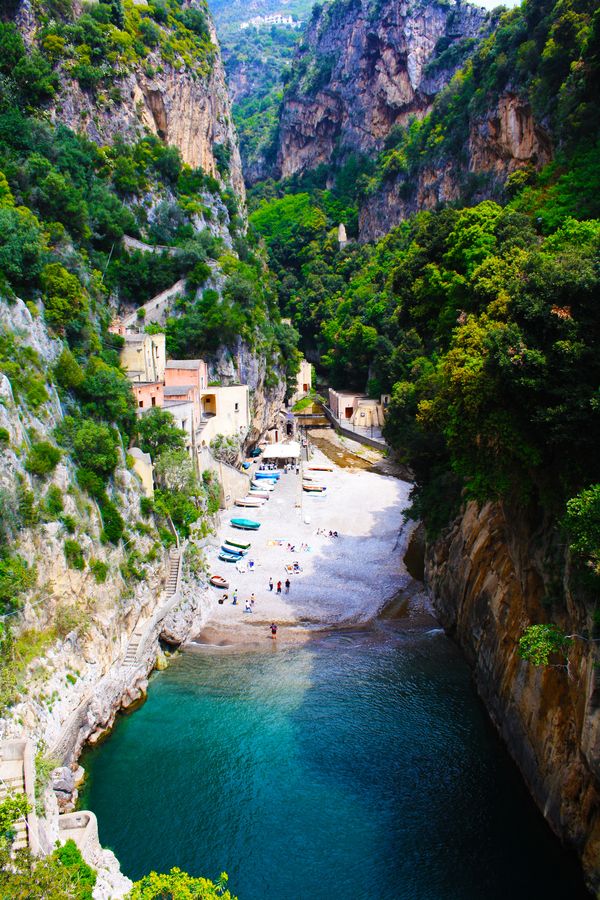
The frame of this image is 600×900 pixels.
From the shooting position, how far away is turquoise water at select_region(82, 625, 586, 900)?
18719 millimetres

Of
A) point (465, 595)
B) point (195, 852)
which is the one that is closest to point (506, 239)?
point (465, 595)

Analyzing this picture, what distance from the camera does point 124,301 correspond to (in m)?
52.9

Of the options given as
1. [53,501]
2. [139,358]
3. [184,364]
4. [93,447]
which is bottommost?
[53,501]

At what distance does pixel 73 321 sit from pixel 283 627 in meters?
18.8

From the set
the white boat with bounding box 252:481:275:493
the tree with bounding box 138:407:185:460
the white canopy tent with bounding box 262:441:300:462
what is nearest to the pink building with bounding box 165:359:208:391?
the tree with bounding box 138:407:185:460

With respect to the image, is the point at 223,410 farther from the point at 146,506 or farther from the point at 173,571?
the point at 173,571

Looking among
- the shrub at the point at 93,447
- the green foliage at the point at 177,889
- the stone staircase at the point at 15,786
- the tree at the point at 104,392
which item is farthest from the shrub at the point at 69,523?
the green foliage at the point at 177,889

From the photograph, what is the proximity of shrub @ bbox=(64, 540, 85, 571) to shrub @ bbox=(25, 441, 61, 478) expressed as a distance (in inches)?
113

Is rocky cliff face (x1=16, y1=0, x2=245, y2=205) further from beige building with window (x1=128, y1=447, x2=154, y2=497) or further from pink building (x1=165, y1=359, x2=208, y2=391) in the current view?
beige building with window (x1=128, y1=447, x2=154, y2=497)

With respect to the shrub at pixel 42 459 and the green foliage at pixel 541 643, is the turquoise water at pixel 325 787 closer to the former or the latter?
the green foliage at pixel 541 643

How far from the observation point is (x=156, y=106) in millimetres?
61969

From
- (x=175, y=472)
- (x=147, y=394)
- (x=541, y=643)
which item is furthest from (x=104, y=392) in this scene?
(x=541, y=643)

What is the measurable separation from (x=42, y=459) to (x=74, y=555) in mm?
3962

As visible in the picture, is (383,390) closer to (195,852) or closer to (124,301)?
(124,301)
